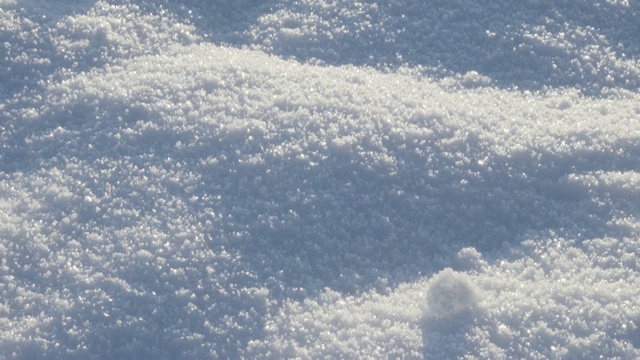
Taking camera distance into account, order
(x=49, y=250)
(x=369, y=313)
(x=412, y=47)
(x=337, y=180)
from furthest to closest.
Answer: (x=412, y=47) → (x=337, y=180) → (x=49, y=250) → (x=369, y=313)

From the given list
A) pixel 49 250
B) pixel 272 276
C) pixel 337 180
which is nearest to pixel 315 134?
pixel 337 180

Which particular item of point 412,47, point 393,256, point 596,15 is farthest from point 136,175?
point 596,15

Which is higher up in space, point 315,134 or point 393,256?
point 315,134

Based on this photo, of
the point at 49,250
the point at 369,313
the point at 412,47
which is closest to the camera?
the point at 369,313

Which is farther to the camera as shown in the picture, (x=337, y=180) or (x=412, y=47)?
(x=412, y=47)

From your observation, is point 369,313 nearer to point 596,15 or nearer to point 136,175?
point 136,175

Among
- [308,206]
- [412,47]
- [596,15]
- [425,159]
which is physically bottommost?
[308,206]
